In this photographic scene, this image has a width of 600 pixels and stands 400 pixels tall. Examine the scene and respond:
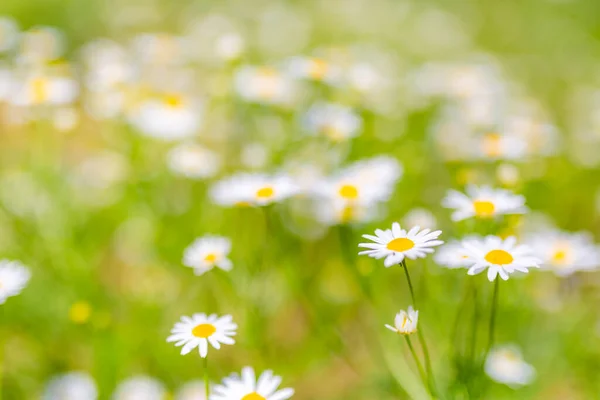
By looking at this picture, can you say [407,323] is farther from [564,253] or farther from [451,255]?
[564,253]

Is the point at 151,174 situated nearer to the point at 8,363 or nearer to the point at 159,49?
the point at 159,49

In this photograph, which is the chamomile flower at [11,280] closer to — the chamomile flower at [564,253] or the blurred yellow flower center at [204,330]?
the blurred yellow flower center at [204,330]

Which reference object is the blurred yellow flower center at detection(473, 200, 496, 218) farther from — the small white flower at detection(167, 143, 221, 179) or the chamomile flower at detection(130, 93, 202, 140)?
the chamomile flower at detection(130, 93, 202, 140)

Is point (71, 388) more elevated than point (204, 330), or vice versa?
point (71, 388)

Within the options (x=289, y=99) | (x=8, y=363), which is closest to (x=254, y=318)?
(x=8, y=363)

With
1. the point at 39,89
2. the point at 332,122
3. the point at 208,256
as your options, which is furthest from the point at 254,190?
the point at 39,89

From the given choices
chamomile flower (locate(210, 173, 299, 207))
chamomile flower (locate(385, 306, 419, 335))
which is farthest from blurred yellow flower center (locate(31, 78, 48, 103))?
chamomile flower (locate(385, 306, 419, 335))

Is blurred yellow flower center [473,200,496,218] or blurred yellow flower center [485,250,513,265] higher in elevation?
blurred yellow flower center [473,200,496,218]
